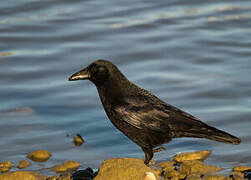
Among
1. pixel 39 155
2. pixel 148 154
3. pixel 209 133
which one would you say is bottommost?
pixel 39 155

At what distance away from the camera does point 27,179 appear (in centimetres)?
753

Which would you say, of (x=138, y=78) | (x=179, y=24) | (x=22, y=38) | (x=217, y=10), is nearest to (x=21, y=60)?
(x=22, y=38)

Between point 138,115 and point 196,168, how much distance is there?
3.04 feet

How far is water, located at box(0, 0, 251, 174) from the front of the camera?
927 centimetres

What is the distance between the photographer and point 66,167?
8242mm

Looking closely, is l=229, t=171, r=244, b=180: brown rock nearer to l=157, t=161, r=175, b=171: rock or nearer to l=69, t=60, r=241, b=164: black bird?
l=69, t=60, r=241, b=164: black bird

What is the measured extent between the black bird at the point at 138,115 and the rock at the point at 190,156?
491mm

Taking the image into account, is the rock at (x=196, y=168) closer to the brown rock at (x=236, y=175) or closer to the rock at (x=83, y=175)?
the brown rock at (x=236, y=175)

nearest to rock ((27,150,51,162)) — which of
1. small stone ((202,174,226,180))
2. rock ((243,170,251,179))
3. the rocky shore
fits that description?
the rocky shore

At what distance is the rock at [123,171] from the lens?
7.10 meters

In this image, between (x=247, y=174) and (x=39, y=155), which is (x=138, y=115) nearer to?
(x=247, y=174)

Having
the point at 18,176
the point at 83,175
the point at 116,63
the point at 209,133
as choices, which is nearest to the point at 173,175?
the point at 209,133

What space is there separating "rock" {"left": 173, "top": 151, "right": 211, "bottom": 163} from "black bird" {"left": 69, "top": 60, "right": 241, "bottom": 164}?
0.49 m

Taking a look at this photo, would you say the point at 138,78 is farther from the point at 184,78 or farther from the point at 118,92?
the point at 118,92
